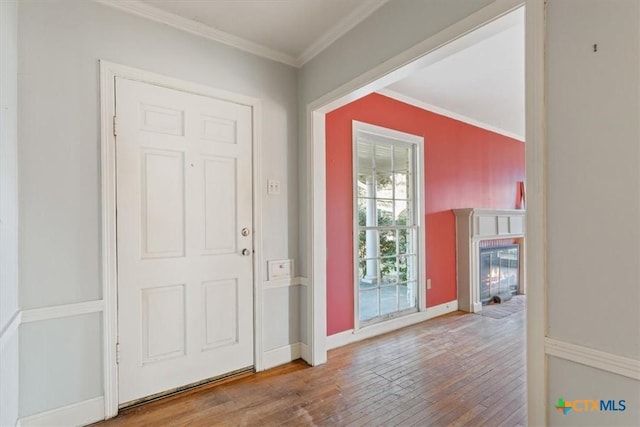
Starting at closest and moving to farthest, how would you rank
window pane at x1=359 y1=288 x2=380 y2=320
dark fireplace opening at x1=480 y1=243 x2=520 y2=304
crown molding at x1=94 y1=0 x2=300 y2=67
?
crown molding at x1=94 y1=0 x2=300 y2=67
window pane at x1=359 y1=288 x2=380 y2=320
dark fireplace opening at x1=480 y1=243 x2=520 y2=304

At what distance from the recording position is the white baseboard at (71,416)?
1677 millimetres

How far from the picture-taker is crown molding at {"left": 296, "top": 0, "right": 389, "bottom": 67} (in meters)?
1.99

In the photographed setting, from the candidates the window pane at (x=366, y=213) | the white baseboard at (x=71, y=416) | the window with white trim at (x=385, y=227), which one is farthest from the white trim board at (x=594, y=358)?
the white baseboard at (x=71, y=416)

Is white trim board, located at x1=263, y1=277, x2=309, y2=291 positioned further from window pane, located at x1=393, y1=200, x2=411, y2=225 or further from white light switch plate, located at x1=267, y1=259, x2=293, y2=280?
window pane, located at x1=393, y1=200, x2=411, y2=225

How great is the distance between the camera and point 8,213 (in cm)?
146

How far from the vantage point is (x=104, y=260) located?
1.88m

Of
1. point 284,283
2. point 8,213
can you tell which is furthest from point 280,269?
point 8,213

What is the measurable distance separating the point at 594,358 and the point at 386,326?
2287 millimetres

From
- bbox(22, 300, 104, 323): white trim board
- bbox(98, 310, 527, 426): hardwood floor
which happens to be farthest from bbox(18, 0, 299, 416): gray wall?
bbox(98, 310, 527, 426): hardwood floor

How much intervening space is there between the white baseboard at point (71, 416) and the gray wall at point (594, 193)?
7.55 ft

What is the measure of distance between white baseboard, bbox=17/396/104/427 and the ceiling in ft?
7.73

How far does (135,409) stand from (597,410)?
232 cm

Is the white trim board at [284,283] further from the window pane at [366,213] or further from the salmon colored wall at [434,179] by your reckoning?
the window pane at [366,213]

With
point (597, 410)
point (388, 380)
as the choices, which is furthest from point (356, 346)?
point (597, 410)
